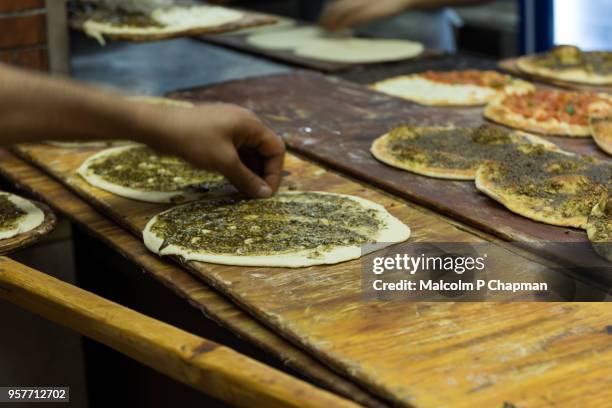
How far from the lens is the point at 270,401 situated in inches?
65.6

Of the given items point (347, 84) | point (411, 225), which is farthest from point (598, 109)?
point (411, 225)

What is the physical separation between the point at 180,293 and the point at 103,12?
2.40m

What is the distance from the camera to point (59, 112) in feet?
7.77

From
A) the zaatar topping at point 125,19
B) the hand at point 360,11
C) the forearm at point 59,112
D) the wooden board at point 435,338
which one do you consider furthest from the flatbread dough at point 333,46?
the wooden board at point 435,338

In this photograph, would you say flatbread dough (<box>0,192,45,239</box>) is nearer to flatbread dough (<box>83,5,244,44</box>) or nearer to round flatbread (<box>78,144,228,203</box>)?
round flatbread (<box>78,144,228,203</box>)

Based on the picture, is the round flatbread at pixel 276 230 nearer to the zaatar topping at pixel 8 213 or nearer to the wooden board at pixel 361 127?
the wooden board at pixel 361 127

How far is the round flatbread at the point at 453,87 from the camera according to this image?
13.0 ft

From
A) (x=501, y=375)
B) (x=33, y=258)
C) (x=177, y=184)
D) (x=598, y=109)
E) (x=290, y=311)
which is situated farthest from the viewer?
Result: (x=598, y=109)

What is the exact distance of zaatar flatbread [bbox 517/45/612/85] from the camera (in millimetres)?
4340

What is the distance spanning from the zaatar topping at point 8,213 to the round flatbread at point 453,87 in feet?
6.30

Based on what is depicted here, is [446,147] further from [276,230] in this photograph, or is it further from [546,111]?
[276,230]

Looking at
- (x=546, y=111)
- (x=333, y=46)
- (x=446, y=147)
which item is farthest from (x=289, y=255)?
(x=333, y=46)

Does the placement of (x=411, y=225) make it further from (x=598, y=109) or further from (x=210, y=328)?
(x=598, y=109)

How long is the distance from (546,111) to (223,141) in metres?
1.69
